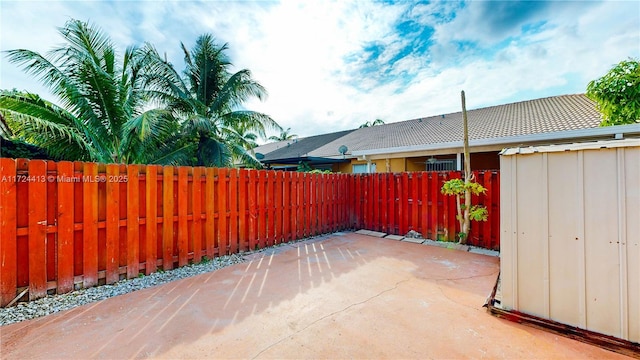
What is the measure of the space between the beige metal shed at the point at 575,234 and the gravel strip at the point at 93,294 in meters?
4.06

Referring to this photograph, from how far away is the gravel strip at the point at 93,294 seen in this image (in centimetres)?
263

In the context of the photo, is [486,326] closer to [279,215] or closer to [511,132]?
[279,215]

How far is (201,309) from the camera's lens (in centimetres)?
277

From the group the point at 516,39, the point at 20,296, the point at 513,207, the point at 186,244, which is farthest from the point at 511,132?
the point at 20,296

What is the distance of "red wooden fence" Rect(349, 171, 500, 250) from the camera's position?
5.55m

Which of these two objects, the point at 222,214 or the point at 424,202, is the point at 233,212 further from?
the point at 424,202

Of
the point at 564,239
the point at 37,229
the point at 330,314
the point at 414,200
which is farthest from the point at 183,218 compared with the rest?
the point at 414,200

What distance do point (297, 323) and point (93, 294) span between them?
8.66 feet

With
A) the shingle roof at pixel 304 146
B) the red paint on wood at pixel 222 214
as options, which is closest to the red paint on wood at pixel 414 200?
the red paint on wood at pixel 222 214

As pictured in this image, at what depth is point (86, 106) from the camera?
664 centimetres

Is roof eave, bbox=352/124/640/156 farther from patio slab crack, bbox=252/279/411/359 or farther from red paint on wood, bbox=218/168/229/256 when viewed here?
red paint on wood, bbox=218/168/229/256

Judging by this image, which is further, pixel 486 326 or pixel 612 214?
pixel 486 326

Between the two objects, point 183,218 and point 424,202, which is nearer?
point 183,218

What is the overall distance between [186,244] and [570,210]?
4944mm
